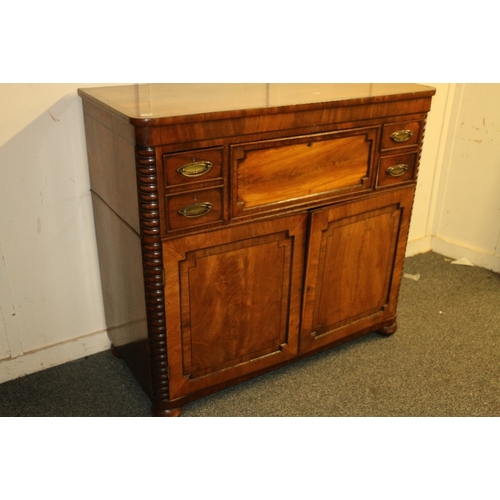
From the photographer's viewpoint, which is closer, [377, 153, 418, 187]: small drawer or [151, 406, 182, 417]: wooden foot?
[151, 406, 182, 417]: wooden foot

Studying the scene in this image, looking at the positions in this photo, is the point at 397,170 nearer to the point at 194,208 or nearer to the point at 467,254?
the point at 194,208

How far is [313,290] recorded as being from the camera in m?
1.86

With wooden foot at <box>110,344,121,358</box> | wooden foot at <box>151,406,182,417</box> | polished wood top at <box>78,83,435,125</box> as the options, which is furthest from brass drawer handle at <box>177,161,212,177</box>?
wooden foot at <box>110,344,121,358</box>

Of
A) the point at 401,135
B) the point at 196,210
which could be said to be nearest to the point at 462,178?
the point at 401,135

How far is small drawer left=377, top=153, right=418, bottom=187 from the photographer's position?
5.97ft

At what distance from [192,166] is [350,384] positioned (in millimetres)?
1026

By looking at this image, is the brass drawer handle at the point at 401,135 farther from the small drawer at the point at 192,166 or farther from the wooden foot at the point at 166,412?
the wooden foot at the point at 166,412

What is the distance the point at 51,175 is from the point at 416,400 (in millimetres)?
1468

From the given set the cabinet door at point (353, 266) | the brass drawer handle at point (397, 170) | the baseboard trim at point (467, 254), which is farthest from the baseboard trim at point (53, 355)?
the baseboard trim at point (467, 254)

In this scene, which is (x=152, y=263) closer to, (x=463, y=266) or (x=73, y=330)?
(x=73, y=330)

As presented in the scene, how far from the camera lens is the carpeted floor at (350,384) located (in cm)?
179

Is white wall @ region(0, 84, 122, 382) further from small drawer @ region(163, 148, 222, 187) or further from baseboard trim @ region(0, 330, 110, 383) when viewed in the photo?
small drawer @ region(163, 148, 222, 187)

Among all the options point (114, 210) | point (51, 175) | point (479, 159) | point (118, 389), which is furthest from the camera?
point (479, 159)
